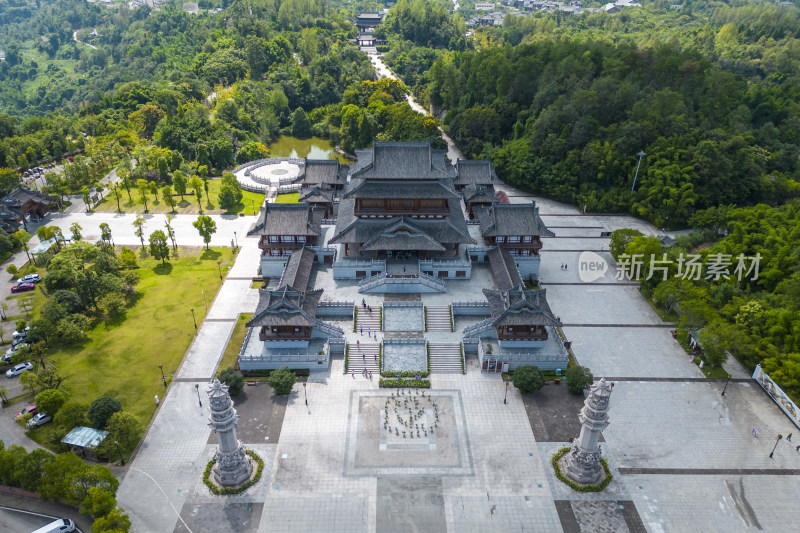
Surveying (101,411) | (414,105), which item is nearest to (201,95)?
(414,105)

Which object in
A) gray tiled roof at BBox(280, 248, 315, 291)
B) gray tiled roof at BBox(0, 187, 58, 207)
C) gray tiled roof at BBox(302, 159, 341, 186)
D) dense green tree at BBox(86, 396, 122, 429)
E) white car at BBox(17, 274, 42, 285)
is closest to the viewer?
dense green tree at BBox(86, 396, 122, 429)

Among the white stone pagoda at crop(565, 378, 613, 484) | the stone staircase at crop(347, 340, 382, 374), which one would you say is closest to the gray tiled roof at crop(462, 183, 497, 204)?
the stone staircase at crop(347, 340, 382, 374)

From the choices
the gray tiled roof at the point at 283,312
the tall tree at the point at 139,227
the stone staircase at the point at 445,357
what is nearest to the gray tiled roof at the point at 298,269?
the gray tiled roof at the point at 283,312

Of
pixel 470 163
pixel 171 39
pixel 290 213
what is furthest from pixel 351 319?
pixel 171 39

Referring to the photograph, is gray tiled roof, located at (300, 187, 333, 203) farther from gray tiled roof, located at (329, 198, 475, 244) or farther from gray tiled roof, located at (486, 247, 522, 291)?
gray tiled roof, located at (486, 247, 522, 291)

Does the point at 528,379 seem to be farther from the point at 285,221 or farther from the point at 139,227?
the point at 139,227

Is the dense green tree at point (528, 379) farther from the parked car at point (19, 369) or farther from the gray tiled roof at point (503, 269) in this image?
the parked car at point (19, 369)
